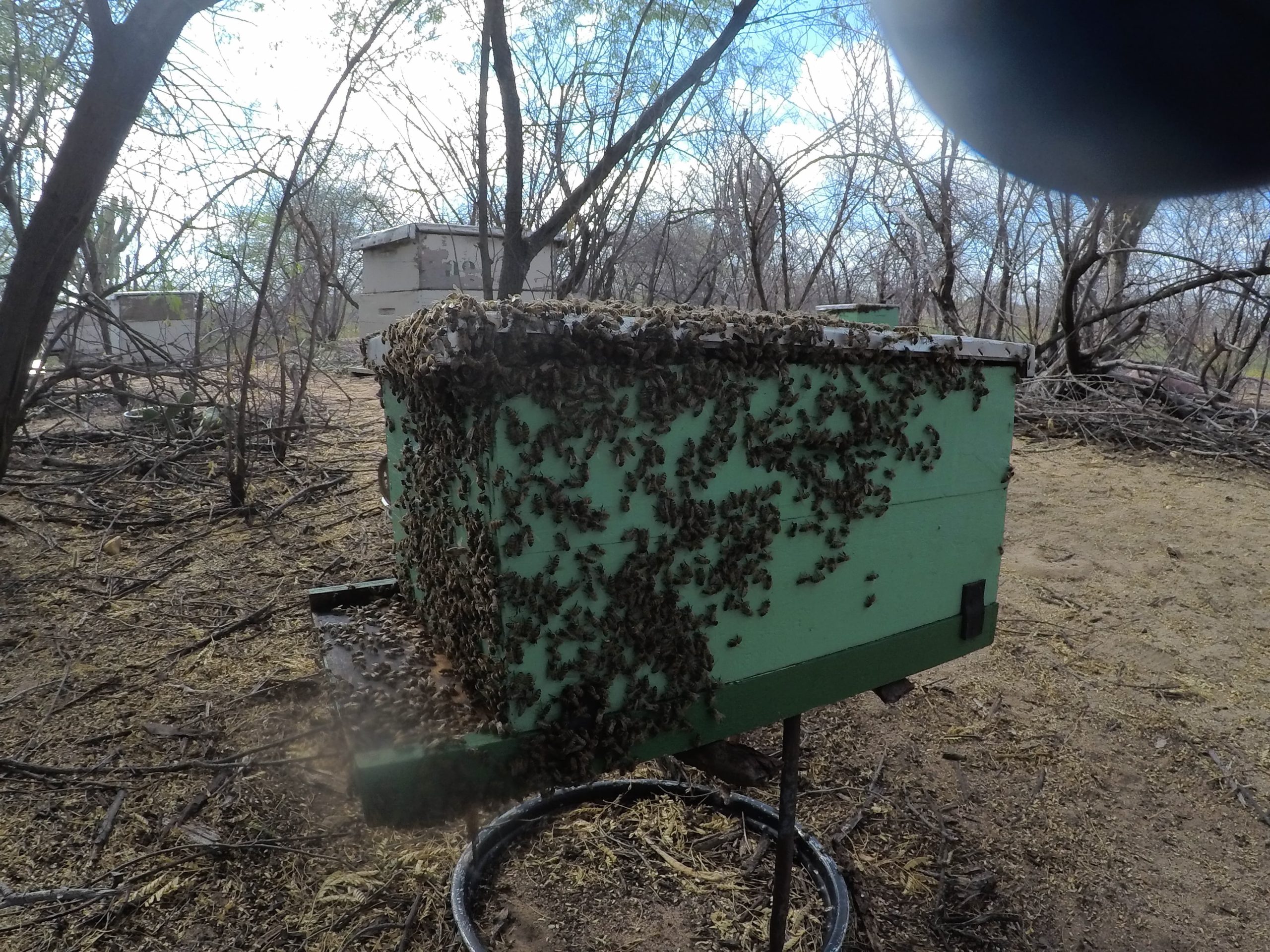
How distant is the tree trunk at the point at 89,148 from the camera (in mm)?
3475

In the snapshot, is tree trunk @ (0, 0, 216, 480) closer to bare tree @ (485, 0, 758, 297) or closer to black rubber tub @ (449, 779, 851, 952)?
bare tree @ (485, 0, 758, 297)

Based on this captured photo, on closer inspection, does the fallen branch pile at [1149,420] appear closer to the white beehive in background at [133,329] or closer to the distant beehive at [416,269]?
the distant beehive at [416,269]

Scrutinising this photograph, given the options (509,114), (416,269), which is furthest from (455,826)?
(416,269)

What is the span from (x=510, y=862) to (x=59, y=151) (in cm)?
367

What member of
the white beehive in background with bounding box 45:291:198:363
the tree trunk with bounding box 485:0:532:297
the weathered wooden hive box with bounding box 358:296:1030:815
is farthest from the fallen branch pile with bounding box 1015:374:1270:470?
the white beehive in background with bounding box 45:291:198:363

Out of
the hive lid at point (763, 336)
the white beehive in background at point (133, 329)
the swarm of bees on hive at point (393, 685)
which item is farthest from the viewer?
the white beehive in background at point (133, 329)

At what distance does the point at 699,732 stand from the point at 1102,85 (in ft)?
3.41

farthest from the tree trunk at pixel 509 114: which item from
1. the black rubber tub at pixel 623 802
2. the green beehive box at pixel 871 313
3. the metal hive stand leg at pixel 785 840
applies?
the metal hive stand leg at pixel 785 840

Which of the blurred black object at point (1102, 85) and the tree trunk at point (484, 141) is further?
the tree trunk at point (484, 141)

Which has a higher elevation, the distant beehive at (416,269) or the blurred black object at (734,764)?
the distant beehive at (416,269)

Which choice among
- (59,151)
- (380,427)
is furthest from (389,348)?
(380,427)

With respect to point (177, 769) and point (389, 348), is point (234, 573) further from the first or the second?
point (389, 348)

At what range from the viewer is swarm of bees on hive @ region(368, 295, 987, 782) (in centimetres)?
104

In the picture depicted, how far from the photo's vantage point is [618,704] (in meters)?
1.20
